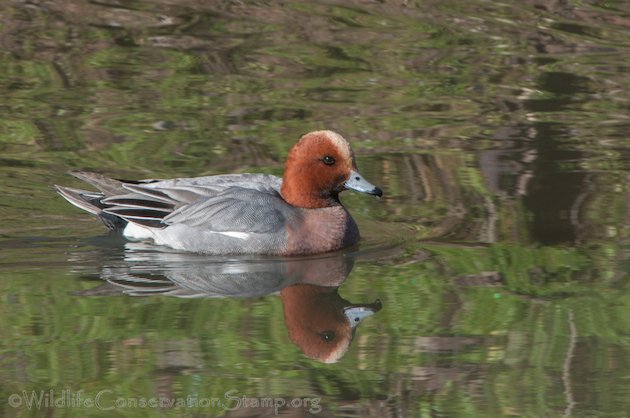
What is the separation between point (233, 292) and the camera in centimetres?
797

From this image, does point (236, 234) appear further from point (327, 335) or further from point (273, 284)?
point (327, 335)

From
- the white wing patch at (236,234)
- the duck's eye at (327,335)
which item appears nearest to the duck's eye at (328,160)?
the white wing patch at (236,234)

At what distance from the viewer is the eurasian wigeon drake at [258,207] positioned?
8.75 m

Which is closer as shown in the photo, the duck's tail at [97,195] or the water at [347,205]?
the water at [347,205]

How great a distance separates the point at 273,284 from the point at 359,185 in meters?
1.04

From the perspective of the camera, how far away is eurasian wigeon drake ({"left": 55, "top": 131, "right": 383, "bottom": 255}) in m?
8.75

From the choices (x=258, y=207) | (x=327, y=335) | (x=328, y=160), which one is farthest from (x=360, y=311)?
(x=328, y=160)

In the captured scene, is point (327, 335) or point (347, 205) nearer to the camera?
point (327, 335)

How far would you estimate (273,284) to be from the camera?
8195 millimetres

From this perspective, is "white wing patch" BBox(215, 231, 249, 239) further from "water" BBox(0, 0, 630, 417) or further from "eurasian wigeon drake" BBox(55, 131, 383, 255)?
"water" BBox(0, 0, 630, 417)

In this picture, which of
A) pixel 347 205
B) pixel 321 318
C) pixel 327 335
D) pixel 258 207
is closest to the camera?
pixel 327 335

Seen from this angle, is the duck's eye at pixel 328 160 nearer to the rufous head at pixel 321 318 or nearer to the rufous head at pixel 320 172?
the rufous head at pixel 320 172

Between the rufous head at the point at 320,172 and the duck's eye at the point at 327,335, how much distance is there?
167cm

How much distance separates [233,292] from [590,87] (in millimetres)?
5565
